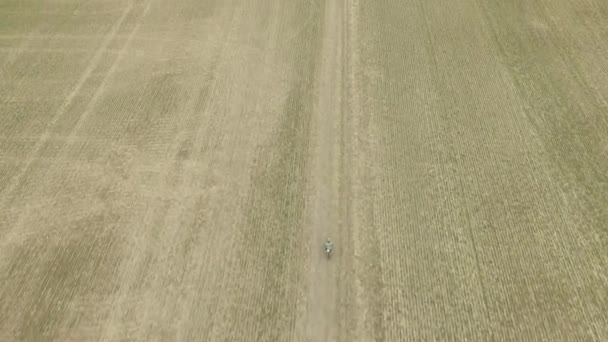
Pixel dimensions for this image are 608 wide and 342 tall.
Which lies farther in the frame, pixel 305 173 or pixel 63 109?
pixel 63 109

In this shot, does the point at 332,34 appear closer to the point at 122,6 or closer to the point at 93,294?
the point at 122,6

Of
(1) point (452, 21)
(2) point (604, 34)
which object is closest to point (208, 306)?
(1) point (452, 21)

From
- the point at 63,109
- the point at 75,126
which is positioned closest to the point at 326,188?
the point at 75,126

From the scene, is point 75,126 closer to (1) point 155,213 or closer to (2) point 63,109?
(2) point 63,109

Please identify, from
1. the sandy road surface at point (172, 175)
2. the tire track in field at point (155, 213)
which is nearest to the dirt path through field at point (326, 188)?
the sandy road surface at point (172, 175)

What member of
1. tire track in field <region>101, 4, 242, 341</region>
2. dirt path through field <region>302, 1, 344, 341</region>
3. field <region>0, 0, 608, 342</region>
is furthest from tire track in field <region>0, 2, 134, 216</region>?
dirt path through field <region>302, 1, 344, 341</region>

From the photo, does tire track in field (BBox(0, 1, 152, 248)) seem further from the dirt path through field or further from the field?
the dirt path through field

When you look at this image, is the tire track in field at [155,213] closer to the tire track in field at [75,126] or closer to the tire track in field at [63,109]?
the tire track in field at [75,126]
